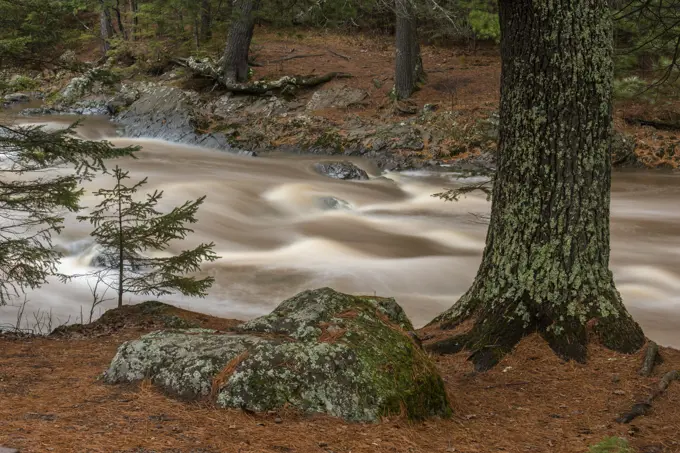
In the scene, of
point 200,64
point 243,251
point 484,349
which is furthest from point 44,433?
point 200,64

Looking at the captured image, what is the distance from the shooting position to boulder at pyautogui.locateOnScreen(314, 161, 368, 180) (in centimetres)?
1683

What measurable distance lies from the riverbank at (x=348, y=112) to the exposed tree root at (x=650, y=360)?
1118 cm

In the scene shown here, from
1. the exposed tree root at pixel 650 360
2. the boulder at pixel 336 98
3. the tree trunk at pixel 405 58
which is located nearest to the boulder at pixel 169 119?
the boulder at pixel 336 98

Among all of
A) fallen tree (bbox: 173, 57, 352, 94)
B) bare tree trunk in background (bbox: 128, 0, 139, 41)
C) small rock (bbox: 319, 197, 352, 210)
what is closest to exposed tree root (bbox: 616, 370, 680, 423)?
small rock (bbox: 319, 197, 352, 210)

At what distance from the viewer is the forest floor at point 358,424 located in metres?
3.50

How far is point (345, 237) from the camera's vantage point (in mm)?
12781

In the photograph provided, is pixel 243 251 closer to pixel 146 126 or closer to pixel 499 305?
pixel 499 305

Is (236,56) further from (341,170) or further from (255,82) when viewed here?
(341,170)

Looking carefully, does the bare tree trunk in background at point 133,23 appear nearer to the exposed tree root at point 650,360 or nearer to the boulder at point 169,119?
the boulder at point 169,119

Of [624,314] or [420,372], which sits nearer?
[420,372]

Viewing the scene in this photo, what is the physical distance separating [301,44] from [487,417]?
25.8 m

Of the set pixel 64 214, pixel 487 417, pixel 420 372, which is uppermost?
pixel 64 214

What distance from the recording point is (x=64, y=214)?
482 inches

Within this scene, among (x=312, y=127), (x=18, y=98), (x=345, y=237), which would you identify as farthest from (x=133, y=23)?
(x=345, y=237)
